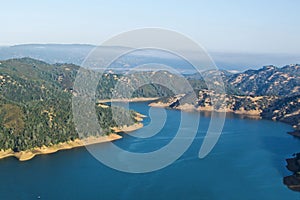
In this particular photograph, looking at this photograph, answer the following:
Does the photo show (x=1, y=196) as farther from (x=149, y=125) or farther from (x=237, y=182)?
(x=149, y=125)

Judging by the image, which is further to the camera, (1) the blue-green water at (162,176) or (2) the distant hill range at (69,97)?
(2) the distant hill range at (69,97)

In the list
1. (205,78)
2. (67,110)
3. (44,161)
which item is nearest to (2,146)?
(44,161)

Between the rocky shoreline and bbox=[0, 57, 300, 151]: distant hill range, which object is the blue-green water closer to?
the rocky shoreline

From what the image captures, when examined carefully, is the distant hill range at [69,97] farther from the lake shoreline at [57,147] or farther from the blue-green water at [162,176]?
the blue-green water at [162,176]

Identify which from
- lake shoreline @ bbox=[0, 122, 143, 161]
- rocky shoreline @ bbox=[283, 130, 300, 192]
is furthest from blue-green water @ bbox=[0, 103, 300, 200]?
lake shoreline @ bbox=[0, 122, 143, 161]

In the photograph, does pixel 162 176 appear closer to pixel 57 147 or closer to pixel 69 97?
pixel 57 147

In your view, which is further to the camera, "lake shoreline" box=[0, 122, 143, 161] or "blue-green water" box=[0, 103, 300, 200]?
"lake shoreline" box=[0, 122, 143, 161]

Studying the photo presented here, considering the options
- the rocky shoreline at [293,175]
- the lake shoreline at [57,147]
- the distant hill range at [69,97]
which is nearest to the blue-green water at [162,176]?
the rocky shoreline at [293,175]

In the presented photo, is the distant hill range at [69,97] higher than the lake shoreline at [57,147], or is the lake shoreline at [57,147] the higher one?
the distant hill range at [69,97]
